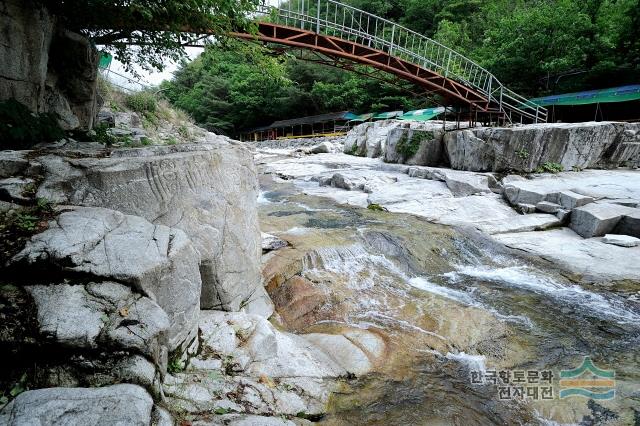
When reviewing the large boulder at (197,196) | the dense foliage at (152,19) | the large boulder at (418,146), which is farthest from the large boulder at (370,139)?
the large boulder at (197,196)

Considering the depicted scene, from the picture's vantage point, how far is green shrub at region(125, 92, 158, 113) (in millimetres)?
18688

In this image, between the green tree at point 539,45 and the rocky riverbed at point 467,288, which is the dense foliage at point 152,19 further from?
the green tree at point 539,45

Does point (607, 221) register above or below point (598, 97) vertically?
below

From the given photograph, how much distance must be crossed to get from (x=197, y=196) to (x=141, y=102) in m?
17.3

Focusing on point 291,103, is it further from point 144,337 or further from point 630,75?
point 144,337

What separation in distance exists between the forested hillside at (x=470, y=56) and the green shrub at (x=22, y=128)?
13.9ft

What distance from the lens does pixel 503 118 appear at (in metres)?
19.2

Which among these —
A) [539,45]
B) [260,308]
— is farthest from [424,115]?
[260,308]

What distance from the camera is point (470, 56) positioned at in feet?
105

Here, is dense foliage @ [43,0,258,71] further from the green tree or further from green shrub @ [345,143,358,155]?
the green tree

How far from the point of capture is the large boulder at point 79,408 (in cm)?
220

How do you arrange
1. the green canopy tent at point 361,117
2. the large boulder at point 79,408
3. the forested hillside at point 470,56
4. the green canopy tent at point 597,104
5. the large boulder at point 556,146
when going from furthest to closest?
the green canopy tent at point 361,117 → the forested hillside at point 470,56 → the green canopy tent at point 597,104 → the large boulder at point 556,146 → the large boulder at point 79,408

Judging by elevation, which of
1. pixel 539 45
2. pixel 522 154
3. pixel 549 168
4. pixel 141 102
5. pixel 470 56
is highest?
pixel 470 56

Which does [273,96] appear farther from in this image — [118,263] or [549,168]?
[118,263]
